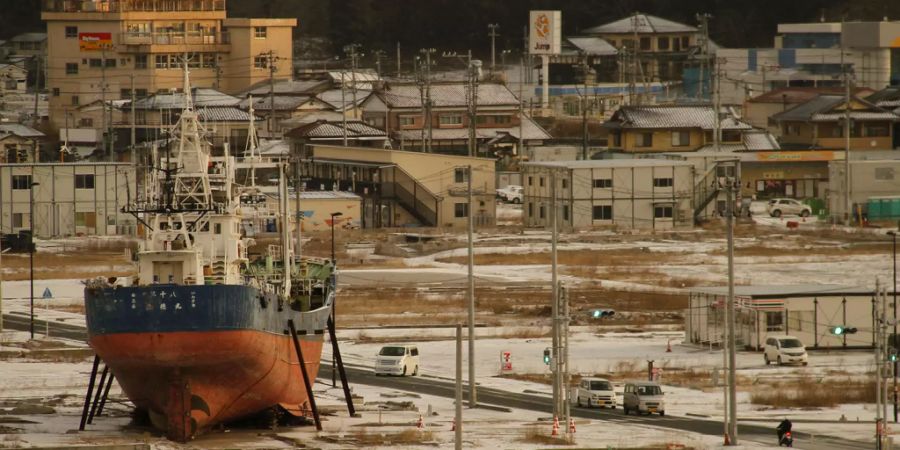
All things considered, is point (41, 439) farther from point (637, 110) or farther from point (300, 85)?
point (300, 85)

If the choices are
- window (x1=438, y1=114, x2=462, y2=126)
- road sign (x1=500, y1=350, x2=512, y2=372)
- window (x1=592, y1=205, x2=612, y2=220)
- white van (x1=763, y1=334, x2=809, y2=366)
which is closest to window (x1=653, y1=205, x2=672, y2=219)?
window (x1=592, y1=205, x2=612, y2=220)

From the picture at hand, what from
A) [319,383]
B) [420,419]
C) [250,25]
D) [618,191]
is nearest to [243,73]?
[250,25]

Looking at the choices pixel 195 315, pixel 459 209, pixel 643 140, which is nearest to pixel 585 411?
pixel 195 315

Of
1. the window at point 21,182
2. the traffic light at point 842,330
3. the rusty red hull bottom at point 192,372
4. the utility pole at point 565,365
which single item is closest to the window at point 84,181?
the window at point 21,182

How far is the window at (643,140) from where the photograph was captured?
104m

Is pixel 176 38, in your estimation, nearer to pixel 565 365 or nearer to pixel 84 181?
pixel 84 181

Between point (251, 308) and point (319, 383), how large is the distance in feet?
30.6

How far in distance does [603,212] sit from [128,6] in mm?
48835

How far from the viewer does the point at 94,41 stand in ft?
419

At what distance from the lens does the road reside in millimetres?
38688

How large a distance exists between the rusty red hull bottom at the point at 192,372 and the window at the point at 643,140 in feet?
212

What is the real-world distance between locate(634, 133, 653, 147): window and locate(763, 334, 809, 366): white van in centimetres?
5374

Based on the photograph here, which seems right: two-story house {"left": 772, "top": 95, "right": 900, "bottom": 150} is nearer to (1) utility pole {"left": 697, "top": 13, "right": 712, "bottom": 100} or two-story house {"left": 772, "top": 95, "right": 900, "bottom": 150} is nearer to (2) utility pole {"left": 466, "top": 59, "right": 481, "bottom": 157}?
(1) utility pole {"left": 697, "top": 13, "right": 712, "bottom": 100}

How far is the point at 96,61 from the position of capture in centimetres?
12888
